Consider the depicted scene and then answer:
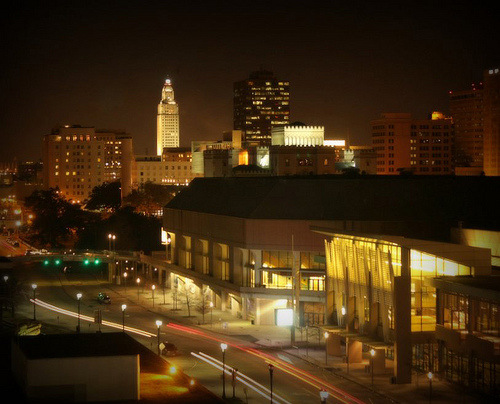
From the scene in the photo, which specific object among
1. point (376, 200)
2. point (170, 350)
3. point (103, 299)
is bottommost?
point (170, 350)

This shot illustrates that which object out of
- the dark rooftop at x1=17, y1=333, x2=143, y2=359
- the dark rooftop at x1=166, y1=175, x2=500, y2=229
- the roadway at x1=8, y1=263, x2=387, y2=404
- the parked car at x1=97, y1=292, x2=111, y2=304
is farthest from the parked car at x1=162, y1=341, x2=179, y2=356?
the parked car at x1=97, y1=292, x2=111, y2=304

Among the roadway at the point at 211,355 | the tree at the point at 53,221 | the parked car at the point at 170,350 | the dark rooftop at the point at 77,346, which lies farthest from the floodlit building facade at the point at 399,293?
the tree at the point at 53,221

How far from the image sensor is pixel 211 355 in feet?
225

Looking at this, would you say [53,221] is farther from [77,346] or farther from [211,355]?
[77,346]

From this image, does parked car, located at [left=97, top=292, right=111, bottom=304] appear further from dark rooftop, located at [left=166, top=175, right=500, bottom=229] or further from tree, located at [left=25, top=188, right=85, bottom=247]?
tree, located at [left=25, top=188, right=85, bottom=247]

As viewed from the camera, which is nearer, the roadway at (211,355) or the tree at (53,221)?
the roadway at (211,355)

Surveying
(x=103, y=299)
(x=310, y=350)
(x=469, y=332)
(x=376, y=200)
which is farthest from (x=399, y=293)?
(x=103, y=299)

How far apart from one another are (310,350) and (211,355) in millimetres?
7102

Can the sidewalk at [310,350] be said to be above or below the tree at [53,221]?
below

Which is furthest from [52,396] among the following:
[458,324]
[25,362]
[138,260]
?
[138,260]

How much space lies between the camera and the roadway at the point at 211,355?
5566cm

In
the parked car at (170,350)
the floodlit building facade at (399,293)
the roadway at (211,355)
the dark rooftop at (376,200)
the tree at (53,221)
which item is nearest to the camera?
the roadway at (211,355)

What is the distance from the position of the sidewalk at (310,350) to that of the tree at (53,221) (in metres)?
71.0

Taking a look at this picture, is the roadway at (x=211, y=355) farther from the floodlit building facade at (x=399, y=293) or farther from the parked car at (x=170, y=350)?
the floodlit building facade at (x=399, y=293)
